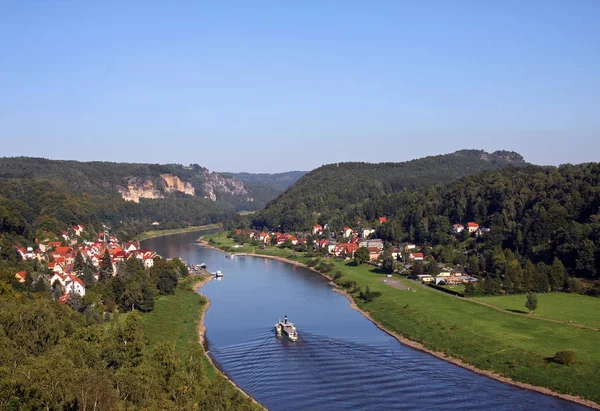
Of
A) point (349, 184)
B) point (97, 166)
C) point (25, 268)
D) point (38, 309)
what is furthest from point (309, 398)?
point (97, 166)

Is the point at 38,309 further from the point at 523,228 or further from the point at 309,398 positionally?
the point at 523,228

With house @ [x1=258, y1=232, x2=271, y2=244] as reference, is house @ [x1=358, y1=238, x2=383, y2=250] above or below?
above

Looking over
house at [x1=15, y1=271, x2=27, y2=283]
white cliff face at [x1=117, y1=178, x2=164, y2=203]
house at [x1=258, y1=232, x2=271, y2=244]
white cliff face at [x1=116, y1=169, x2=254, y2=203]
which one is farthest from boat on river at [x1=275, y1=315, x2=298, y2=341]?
white cliff face at [x1=117, y1=178, x2=164, y2=203]

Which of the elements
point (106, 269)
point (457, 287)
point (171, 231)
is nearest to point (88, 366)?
point (106, 269)

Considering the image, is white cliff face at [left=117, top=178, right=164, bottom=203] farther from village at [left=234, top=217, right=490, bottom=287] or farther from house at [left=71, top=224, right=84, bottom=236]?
house at [left=71, top=224, right=84, bottom=236]

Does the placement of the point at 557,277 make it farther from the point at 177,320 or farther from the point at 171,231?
the point at 171,231

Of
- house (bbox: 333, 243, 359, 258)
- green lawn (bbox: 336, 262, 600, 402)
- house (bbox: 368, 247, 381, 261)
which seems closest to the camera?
green lawn (bbox: 336, 262, 600, 402)

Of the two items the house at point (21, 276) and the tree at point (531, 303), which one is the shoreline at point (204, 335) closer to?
the house at point (21, 276)
